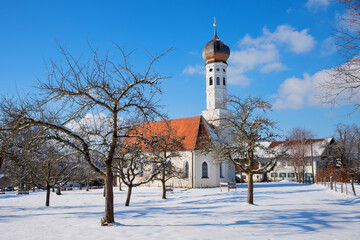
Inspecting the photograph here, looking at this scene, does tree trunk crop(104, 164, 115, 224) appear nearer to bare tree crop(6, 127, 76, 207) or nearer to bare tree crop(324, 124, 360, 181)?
bare tree crop(6, 127, 76, 207)

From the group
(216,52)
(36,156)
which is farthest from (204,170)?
(36,156)

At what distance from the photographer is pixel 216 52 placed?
4744cm

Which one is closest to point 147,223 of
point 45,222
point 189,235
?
point 189,235

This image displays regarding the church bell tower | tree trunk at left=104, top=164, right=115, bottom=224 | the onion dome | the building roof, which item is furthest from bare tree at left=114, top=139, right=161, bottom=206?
the onion dome

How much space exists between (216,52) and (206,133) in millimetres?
14931

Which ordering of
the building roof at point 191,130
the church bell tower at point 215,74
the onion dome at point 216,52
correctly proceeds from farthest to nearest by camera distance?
the onion dome at point 216,52 → the church bell tower at point 215,74 → the building roof at point 191,130

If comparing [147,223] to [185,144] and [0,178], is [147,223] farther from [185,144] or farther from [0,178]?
[0,178]

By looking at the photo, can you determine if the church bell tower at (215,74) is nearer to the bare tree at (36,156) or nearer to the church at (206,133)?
the church at (206,133)

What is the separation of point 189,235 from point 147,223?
311 centimetres

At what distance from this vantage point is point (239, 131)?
1902cm

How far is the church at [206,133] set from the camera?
38.8 metres

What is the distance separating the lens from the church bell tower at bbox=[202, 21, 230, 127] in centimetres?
4675

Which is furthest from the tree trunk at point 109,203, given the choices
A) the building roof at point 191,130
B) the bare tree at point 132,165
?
the building roof at point 191,130

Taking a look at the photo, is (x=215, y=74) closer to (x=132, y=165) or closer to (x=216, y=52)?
(x=216, y=52)
